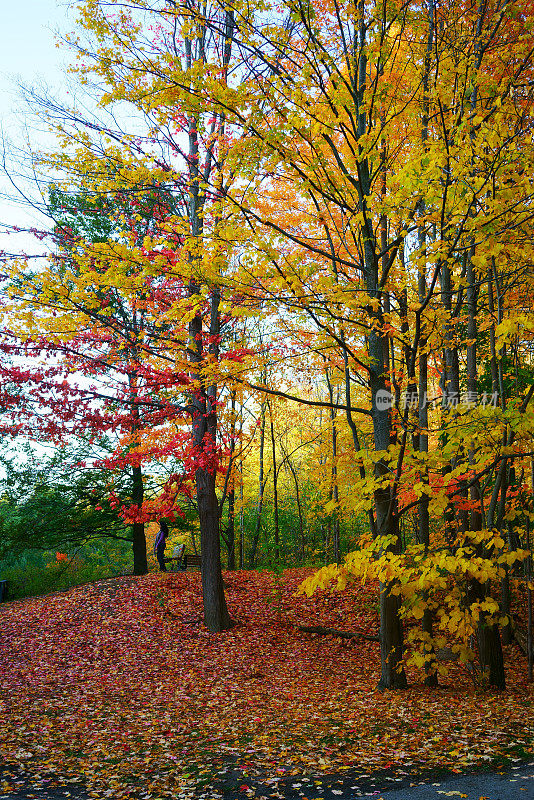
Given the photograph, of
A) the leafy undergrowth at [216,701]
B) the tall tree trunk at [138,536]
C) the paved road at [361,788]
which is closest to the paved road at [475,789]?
the paved road at [361,788]

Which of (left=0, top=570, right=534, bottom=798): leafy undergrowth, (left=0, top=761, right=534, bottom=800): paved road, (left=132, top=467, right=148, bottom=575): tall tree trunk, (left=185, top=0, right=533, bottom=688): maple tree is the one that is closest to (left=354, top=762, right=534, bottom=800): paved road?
(left=0, top=761, right=534, bottom=800): paved road

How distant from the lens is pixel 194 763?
171 inches

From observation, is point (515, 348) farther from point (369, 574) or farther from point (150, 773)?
point (150, 773)

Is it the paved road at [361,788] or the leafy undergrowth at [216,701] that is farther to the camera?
the leafy undergrowth at [216,701]

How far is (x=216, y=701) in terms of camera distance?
6.51 metres

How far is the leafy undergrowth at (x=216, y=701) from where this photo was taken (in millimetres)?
4227

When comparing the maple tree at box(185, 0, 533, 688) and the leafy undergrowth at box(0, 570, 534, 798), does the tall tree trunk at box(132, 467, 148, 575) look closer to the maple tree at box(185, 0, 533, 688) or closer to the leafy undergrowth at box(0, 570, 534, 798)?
the leafy undergrowth at box(0, 570, 534, 798)

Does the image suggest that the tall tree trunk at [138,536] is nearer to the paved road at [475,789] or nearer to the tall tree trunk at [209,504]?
the tall tree trunk at [209,504]

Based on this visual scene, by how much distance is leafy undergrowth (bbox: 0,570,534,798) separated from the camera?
4.23 meters

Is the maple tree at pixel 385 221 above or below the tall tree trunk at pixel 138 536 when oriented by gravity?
above

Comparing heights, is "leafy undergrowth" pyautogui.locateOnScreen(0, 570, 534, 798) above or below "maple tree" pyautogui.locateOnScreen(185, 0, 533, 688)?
below

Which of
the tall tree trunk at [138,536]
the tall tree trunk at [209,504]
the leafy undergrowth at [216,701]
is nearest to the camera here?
the leafy undergrowth at [216,701]

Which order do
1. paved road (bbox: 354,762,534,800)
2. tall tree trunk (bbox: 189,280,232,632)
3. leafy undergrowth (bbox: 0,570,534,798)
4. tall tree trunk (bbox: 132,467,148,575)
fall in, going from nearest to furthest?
paved road (bbox: 354,762,534,800) < leafy undergrowth (bbox: 0,570,534,798) < tall tree trunk (bbox: 189,280,232,632) < tall tree trunk (bbox: 132,467,148,575)

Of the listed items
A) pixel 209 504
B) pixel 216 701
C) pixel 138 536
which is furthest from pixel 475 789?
pixel 138 536
